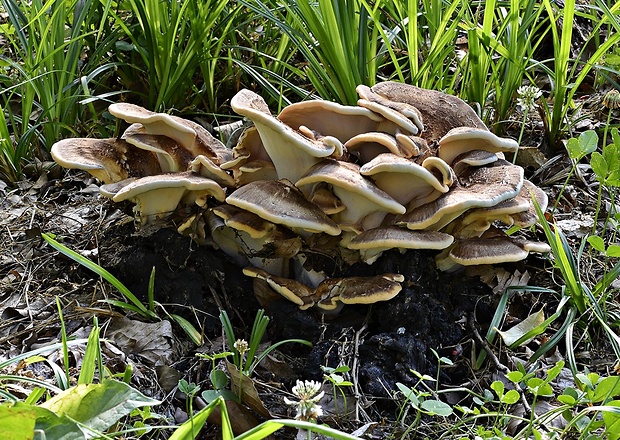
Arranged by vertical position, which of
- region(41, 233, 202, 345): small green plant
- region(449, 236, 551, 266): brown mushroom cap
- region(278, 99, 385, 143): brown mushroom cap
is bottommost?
region(41, 233, 202, 345): small green plant

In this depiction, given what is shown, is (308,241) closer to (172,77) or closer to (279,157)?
(279,157)

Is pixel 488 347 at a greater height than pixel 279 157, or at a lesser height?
lesser

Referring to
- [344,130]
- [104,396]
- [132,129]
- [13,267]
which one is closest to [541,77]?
[344,130]

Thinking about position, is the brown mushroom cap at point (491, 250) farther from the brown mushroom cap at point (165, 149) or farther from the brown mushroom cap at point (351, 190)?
the brown mushroom cap at point (165, 149)

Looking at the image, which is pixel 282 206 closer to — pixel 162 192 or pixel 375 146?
pixel 375 146

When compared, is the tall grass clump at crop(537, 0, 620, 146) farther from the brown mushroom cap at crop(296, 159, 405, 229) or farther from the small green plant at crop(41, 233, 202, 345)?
the small green plant at crop(41, 233, 202, 345)

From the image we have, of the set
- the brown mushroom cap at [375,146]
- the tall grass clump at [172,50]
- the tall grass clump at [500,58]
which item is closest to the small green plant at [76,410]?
the brown mushroom cap at [375,146]

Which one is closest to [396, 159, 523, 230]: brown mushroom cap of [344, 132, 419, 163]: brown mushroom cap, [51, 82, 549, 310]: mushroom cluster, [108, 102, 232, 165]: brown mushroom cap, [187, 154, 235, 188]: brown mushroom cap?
[51, 82, 549, 310]: mushroom cluster
